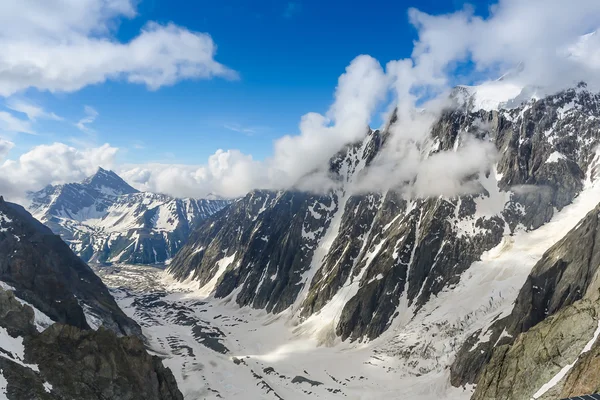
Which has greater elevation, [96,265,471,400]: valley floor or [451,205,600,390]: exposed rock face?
[451,205,600,390]: exposed rock face

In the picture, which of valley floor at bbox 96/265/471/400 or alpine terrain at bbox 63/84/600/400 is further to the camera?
valley floor at bbox 96/265/471/400

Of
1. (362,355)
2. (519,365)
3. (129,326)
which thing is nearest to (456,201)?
(362,355)

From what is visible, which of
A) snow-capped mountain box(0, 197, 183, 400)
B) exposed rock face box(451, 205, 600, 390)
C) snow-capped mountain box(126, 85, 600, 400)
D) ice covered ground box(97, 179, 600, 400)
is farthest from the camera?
snow-capped mountain box(126, 85, 600, 400)

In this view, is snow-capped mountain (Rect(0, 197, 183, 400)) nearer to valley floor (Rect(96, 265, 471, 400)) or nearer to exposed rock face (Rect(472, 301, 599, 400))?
valley floor (Rect(96, 265, 471, 400))

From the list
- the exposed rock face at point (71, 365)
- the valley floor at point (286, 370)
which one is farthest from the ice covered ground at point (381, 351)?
the exposed rock face at point (71, 365)

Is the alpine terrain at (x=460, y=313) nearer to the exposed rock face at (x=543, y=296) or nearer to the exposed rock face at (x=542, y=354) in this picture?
the exposed rock face at (x=542, y=354)

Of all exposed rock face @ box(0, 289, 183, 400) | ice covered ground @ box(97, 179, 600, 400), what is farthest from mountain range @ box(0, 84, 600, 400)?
ice covered ground @ box(97, 179, 600, 400)

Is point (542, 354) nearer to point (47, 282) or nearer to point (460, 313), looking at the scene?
point (460, 313)
